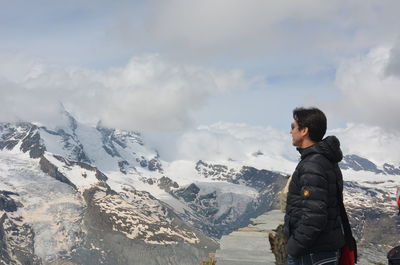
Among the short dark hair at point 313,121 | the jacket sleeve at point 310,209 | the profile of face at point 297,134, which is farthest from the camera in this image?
the profile of face at point 297,134

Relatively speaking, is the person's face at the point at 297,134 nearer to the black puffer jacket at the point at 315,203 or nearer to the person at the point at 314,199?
the person at the point at 314,199

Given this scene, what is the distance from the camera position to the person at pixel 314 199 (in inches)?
237

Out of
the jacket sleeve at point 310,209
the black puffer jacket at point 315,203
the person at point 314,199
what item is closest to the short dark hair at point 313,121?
the person at point 314,199

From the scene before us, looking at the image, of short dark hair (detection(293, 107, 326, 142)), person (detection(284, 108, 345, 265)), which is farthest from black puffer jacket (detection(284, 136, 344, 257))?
short dark hair (detection(293, 107, 326, 142))

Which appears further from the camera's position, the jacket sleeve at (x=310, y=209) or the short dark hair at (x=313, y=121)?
the short dark hair at (x=313, y=121)

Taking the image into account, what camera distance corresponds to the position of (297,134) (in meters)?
6.77

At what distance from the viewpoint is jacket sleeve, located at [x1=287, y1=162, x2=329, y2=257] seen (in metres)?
5.98

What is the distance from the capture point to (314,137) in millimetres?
6691

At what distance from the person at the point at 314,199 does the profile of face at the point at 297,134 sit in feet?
0.05

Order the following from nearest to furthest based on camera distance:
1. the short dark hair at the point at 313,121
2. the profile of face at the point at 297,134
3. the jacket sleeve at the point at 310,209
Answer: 1. the jacket sleeve at the point at 310,209
2. the short dark hair at the point at 313,121
3. the profile of face at the point at 297,134

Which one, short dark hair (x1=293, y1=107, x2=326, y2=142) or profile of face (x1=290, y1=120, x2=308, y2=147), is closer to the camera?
short dark hair (x1=293, y1=107, x2=326, y2=142)

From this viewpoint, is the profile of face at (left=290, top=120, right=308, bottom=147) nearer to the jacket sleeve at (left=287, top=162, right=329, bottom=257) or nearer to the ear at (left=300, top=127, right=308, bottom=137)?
the ear at (left=300, top=127, right=308, bottom=137)

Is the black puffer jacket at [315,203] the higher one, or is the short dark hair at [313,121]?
the short dark hair at [313,121]

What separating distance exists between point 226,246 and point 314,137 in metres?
5.42
